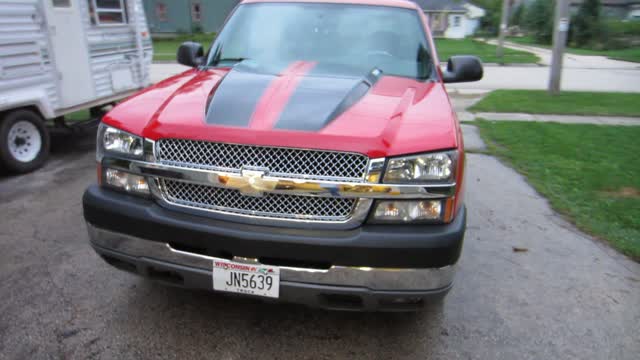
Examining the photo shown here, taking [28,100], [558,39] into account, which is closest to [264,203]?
[28,100]

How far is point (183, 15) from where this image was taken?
4203 cm

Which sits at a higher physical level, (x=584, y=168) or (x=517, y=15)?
(x=584, y=168)

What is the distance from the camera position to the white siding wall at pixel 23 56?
579cm

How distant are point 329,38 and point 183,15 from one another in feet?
136

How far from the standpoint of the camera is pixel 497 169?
258 inches

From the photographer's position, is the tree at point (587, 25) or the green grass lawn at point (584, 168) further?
the tree at point (587, 25)

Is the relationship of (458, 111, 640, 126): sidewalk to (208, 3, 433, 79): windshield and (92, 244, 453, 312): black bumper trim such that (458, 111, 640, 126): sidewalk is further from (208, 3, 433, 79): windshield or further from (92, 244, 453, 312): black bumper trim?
(92, 244, 453, 312): black bumper trim

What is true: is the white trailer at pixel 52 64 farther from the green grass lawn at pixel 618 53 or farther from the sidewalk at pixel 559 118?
the green grass lawn at pixel 618 53

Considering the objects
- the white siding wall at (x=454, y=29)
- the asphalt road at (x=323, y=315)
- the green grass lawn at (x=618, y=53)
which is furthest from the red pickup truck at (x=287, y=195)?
the white siding wall at (x=454, y=29)

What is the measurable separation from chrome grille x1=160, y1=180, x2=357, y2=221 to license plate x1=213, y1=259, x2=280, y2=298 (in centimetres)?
26

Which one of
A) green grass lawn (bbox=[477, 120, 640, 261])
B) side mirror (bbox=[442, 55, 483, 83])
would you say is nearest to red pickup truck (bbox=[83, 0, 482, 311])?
side mirror (bbox=[442, 55, 483, 83])

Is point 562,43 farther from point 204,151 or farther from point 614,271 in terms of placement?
point 204,151

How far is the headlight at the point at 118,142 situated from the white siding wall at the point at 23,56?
365 centimetres

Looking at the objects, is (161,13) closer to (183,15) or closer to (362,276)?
(183,15)
